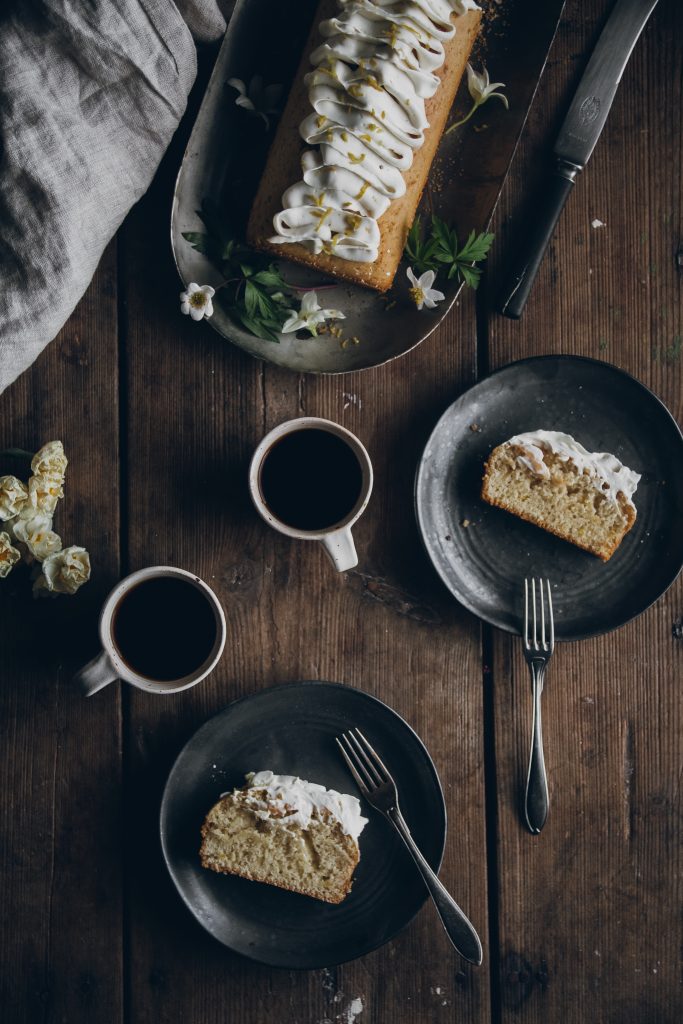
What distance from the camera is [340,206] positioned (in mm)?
1323

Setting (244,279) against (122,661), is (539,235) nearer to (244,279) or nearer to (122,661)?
(244,279)

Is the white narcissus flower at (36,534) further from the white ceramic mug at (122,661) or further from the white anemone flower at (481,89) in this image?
the white anemone flower at (481,89)

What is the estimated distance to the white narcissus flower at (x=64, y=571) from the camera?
4.69ft

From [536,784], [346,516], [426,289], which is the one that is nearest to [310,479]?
[346,516]

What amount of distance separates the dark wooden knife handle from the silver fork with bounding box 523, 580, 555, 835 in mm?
523

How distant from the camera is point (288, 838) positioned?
141 cm

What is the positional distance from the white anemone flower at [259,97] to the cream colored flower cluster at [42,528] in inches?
27.3

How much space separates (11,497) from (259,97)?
0.84 m

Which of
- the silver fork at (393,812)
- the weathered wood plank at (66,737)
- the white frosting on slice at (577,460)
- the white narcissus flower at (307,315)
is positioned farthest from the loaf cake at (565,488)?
the weathered wood plank at (66,737)

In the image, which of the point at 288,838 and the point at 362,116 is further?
the point at 288,838

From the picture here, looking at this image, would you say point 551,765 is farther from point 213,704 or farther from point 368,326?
point 368,326

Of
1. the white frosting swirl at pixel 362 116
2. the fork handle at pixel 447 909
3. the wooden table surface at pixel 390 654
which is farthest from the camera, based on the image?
the wooden table surface at pixel 390 654

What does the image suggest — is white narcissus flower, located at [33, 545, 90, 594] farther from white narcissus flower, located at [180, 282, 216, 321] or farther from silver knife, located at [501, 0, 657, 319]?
silver knife, located at [501, 0, 657, 319]

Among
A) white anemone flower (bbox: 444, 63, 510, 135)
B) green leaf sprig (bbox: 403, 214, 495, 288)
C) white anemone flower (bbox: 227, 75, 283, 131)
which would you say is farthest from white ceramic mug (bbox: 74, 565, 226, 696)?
white anemone flower (bbox: 444, 63, 510, 135)
